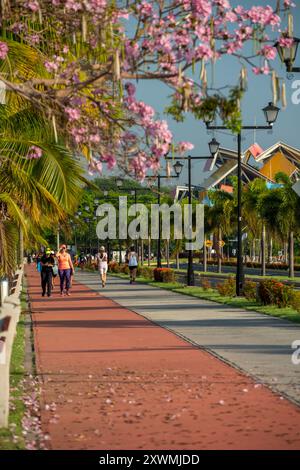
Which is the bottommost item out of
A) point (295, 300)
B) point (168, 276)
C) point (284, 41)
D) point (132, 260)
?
point (295, 300)

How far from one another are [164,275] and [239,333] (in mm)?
31750

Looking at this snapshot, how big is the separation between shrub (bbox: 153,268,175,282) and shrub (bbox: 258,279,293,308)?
2171cm

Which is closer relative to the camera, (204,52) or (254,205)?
(204,52)

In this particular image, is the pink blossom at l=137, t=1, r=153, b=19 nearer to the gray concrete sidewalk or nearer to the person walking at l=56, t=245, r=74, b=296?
the gray concrete sidewalk

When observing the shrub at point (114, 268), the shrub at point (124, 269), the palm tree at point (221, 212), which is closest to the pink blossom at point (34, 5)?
the shrub at point (124, 269)

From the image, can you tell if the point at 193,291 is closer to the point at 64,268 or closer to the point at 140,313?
the point at 64,268

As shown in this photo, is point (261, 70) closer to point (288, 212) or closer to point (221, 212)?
point (288, 212)

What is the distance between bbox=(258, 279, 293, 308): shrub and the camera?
2719 cm

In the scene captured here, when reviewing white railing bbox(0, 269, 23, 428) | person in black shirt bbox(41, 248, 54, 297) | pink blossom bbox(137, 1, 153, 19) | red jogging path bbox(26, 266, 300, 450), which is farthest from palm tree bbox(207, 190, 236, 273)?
pink blossom bbox(137, 1, 153, 19)

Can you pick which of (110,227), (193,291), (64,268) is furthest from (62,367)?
(110,227)

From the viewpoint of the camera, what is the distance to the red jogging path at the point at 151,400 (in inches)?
349

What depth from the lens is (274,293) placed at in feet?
92.6

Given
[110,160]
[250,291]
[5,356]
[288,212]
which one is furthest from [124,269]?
[110,160]

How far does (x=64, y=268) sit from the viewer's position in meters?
36.5
